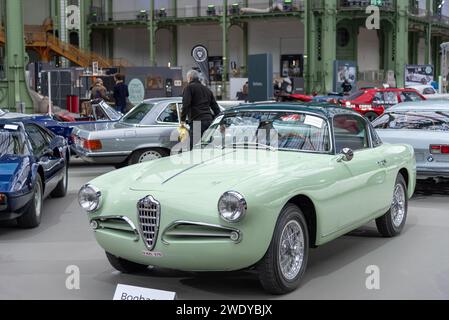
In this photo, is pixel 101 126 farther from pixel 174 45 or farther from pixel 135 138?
pixel 174 45

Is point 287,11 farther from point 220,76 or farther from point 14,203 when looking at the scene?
point 14,203

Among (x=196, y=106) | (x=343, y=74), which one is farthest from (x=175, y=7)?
(x=196, y=106)

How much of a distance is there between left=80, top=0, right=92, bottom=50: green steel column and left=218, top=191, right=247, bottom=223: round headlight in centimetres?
4420

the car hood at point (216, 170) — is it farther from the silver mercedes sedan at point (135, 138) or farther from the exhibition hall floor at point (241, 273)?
the silver mercedes sedan at point (135, 138)

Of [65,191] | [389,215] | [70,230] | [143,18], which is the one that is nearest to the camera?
[389,215]

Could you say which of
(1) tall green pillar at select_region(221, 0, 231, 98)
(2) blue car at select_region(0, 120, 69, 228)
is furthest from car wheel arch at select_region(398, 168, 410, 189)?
(1) tall green pillar at select_region(221, 0, 231, 98)

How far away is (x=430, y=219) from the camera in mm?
8664

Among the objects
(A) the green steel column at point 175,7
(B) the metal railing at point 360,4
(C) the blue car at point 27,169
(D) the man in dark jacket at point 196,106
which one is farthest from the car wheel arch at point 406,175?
(A) the green steel column at point 175,7

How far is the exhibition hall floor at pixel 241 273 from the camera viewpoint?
5.46m

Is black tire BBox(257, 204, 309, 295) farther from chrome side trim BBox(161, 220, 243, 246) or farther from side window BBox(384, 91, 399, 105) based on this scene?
side window BBox(384, 91, 399, 105)

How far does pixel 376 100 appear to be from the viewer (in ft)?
76.8
